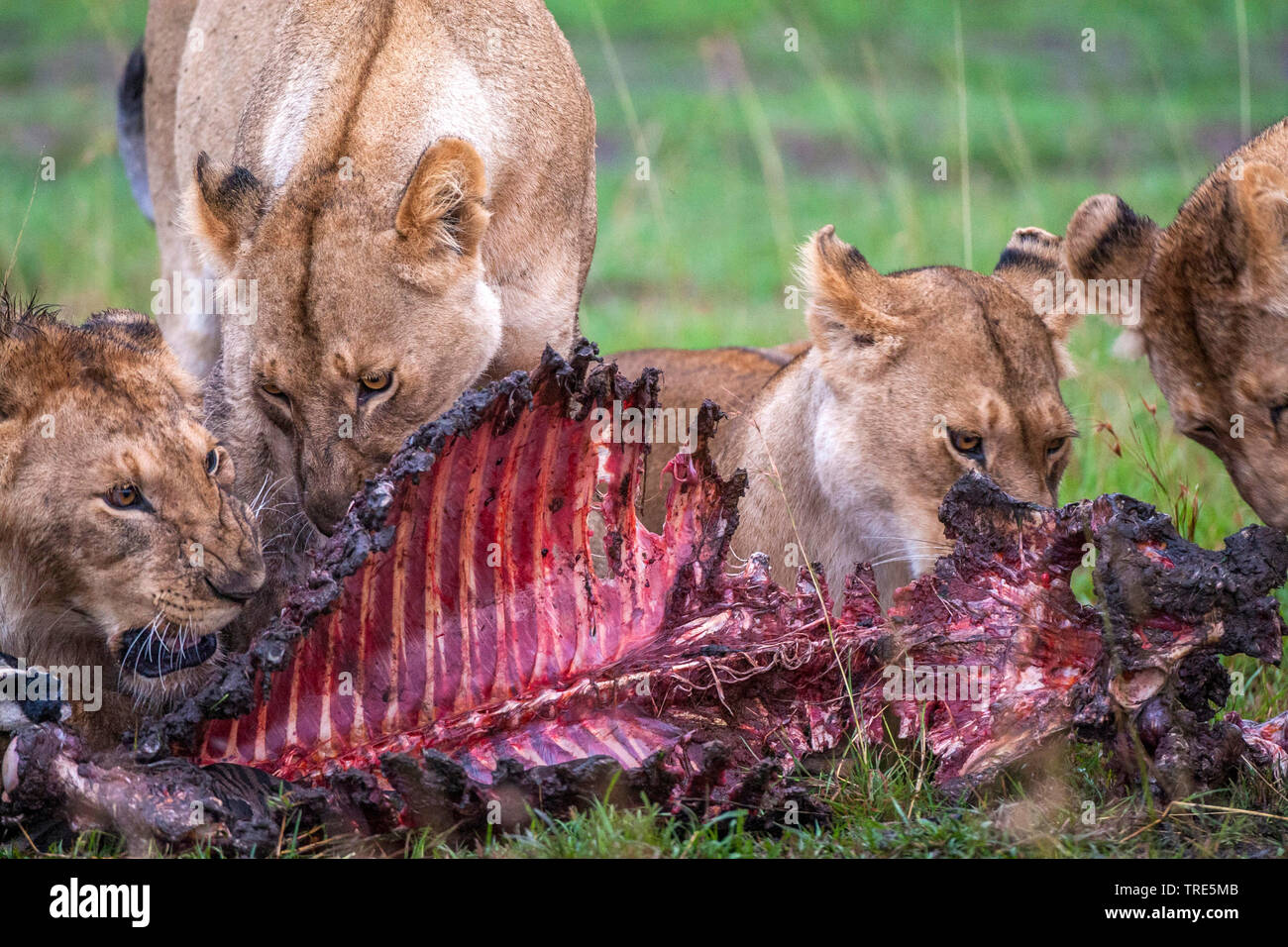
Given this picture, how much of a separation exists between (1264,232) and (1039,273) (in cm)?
91

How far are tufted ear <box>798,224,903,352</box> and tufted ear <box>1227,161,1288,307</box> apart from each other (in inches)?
37.8

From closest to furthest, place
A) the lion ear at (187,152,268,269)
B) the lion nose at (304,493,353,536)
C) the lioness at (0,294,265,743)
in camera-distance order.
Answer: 1. the lioness at (0,294,265,743)
2. the lion nose at (304,493,353,536)
3. the lion ear at (187,152,268,269)

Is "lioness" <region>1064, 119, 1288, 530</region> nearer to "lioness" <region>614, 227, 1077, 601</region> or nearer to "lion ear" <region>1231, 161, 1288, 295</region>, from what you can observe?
"lion ear" <region>1231, 161, 1288, 295</region>

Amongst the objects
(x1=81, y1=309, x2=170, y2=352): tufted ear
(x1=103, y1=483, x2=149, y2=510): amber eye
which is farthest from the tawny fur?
(x1=103, y1=483, x2=149, y2=510): amber eye

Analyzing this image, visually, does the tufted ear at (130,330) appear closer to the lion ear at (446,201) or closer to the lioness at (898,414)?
the lion ear at (446,201)

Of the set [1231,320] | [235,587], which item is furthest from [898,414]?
[235,587]

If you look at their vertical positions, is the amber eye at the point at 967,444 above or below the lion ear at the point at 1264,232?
below

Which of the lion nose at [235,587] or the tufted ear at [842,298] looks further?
the tufted ear at [842,298]

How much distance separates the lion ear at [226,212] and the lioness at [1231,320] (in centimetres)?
243

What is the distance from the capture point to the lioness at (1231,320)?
4.15 metres

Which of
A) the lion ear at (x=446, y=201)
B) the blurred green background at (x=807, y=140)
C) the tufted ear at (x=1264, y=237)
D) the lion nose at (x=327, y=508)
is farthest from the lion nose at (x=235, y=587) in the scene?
the blurred green background at (x=807, y=140)

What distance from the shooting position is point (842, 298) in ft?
15.1

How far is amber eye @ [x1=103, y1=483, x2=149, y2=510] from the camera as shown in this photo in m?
3.64
